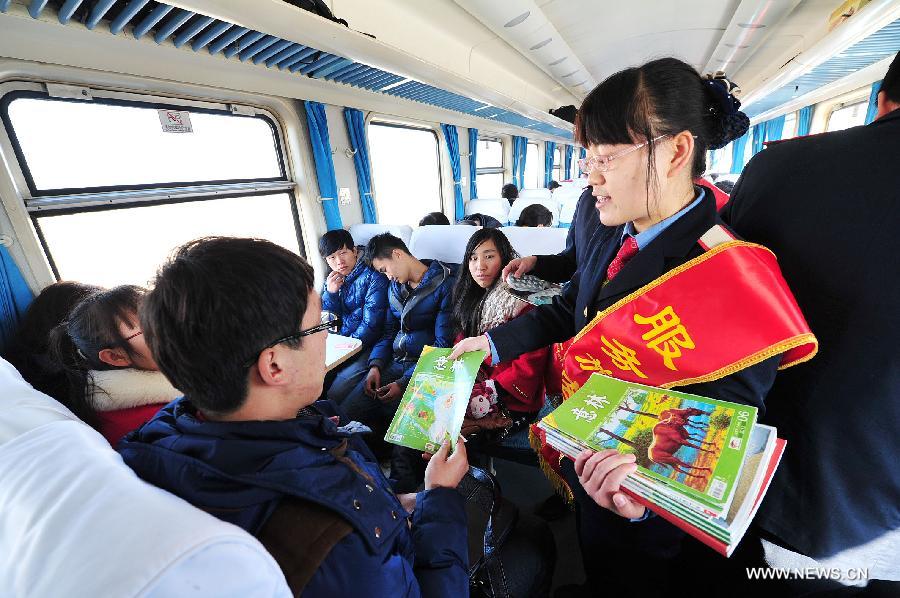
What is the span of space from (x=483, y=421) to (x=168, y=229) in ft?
10.3

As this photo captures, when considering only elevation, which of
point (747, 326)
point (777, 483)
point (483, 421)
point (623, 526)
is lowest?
point (483, 421)

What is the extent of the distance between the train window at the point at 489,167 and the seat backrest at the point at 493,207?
132 cm

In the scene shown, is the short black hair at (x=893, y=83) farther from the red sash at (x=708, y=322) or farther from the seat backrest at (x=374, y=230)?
the seat backrest at (x=374, y=230)

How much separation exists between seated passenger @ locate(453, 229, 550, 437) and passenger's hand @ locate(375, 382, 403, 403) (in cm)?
67

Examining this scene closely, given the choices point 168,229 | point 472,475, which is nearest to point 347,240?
point 168,229

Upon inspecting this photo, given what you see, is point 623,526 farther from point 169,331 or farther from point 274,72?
point 274,72

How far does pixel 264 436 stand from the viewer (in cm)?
78

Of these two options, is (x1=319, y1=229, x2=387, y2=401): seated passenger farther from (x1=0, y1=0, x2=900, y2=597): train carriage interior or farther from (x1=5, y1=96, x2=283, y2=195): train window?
(x1=5, y1=96, x2=283, y2=195): train window

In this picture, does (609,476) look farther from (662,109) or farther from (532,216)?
(532,216)

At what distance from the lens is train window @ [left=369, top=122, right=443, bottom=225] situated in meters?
5.73

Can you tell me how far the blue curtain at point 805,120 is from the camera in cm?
843

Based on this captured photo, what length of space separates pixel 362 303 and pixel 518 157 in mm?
8126

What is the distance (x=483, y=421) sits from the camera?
2.04 meters

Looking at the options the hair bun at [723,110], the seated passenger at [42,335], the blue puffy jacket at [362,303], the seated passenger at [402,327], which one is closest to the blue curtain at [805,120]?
the seated passenger at [402,327]
